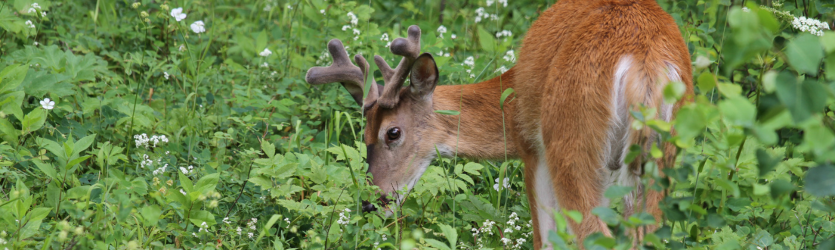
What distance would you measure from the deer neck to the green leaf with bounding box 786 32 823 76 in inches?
118

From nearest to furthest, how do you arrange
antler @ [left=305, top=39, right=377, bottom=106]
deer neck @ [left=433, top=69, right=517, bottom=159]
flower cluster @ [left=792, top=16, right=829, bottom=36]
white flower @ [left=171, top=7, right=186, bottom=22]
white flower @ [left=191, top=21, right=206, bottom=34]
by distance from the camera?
flower cluster @ [left=792, top=16, right=829, bottom=36]
deer neck @ [left=433, top=69, right=517, bottom=159]
antler @ [left=305, top=39, right=377, bottom=106]
white flower @ [left=171, top=7, right=186, bottom=22]
white flower @ [left=191, top=21, right=206, bottom=34]

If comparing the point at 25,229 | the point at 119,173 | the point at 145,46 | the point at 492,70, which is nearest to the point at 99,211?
the point at 25,229

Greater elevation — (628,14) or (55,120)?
(628,14)

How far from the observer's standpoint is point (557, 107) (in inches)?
128

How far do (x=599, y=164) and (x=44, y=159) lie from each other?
117 inches

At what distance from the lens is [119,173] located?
3854 millimetres

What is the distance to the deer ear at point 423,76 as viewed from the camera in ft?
14.9

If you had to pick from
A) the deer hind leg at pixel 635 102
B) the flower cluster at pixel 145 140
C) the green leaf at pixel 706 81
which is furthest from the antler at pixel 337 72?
the green leaf at pixel 706 81

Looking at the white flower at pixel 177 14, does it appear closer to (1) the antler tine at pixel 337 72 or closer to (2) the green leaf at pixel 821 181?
(1) the antler tine at pixel 337 72

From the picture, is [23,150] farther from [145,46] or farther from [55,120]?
[145,46]

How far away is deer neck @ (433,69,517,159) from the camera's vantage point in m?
4.71

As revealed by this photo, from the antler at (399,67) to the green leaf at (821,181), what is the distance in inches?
108

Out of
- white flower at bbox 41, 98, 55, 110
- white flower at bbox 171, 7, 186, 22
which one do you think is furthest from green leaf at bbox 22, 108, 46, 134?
white flower at bbox 171, 7, 186, 22

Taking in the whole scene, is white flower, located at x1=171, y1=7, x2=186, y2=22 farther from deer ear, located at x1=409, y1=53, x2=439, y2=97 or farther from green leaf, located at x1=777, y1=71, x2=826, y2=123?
green leaf, located at x1=777, y1=71, x2=826, y2=123
